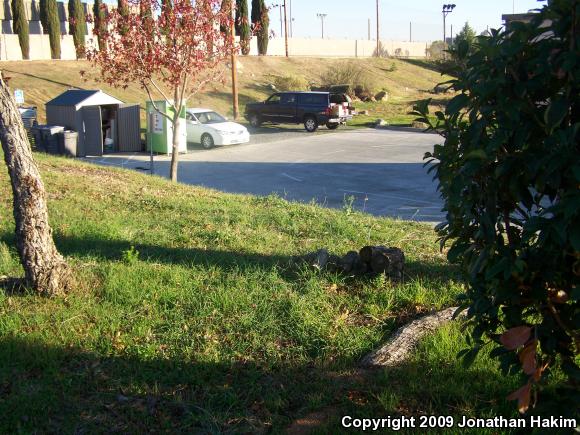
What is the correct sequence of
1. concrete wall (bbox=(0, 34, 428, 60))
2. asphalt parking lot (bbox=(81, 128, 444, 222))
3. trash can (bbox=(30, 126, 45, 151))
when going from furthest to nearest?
concrete wall (bbox=(0, 34, 428, 60)) → trash can (bbox=(30, 126, 45, 151)) → asphalt parking lot (bbox=(81, 128, 444, 222))

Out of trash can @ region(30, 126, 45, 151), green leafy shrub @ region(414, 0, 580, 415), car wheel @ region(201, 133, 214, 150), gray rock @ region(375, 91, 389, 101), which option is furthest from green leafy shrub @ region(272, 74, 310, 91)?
green leafy shrub @ region(414, 0, 580, 415)

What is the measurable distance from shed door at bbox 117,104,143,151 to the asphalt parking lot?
1078 millimetres

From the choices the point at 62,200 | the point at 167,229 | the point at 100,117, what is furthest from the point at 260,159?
the point at 167,229

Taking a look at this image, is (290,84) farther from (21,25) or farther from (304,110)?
(21,25)

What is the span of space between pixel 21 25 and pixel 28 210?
44207 millimetres

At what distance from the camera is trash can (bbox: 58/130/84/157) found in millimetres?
21769

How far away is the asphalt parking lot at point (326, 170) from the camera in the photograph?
14736mm

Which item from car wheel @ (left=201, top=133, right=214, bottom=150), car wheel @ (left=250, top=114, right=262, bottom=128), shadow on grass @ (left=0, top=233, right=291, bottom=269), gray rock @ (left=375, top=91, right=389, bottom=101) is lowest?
shadow on grass @ (left=0, top=233, right=291, bottom=269)

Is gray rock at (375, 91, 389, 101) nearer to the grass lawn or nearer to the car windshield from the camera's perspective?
A: the car windshield

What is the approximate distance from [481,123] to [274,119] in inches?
1215

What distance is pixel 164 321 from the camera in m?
4.96

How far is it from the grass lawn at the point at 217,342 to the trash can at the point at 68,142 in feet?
49.6

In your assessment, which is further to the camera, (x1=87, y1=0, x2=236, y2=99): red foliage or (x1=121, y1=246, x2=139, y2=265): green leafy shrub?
(x1=87, y1=0, x2=236, y2=99): red foliage

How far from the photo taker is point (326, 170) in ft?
65.2
